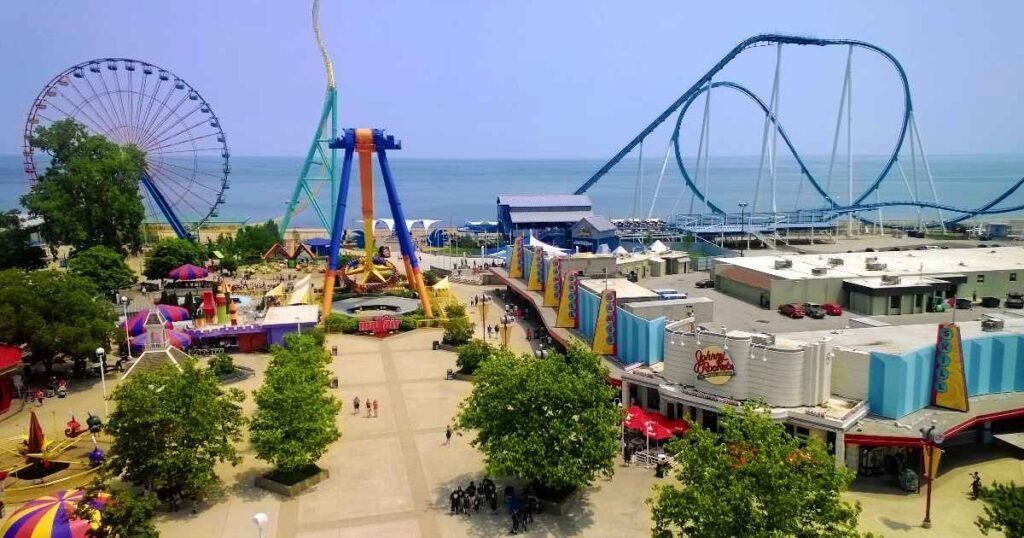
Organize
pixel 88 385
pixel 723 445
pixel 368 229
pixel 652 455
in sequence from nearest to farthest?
pixel 723 445 → pixel 652 455 → pixel 88 385 → pixel 368 229

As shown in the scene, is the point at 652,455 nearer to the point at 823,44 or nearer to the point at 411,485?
the point at 411,485

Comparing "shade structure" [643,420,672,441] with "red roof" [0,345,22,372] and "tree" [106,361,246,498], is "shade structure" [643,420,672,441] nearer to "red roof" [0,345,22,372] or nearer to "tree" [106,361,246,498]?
"tree" [106,361,246,498]

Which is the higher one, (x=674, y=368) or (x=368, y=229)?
(x=368, y=229)

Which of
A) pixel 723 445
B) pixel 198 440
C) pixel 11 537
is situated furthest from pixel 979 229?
pixel 11 537

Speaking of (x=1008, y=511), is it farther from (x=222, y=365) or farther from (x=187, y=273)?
(x=187, y=273)

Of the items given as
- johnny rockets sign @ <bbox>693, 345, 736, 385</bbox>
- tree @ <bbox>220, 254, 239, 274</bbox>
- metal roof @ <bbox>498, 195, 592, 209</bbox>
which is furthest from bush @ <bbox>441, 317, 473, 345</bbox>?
metal roof @ <bbox>498, 195, 592, 209</bbox>
